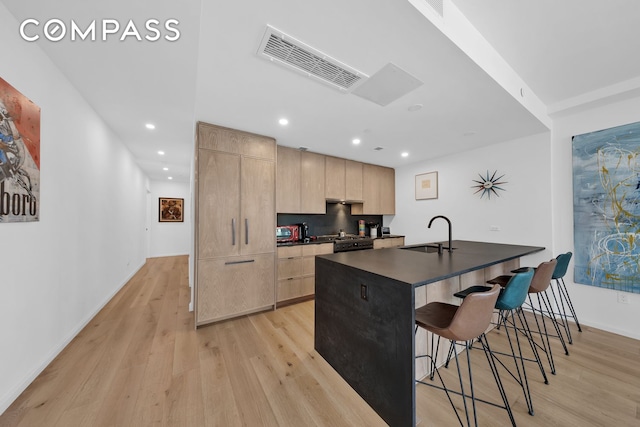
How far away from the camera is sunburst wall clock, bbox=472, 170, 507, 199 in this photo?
347cm

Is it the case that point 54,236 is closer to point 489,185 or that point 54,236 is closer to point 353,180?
point 353,180

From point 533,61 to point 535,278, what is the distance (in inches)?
75.9

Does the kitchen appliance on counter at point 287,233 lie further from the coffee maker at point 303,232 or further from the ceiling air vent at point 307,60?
the ceiling air vent at point 307,60

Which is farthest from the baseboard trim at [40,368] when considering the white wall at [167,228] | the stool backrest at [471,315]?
the white wall at [167,228]

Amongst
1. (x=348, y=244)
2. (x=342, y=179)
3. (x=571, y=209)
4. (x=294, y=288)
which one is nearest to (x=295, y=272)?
(x=294, y=288)

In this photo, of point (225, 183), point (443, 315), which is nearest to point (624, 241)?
point (443, 315)

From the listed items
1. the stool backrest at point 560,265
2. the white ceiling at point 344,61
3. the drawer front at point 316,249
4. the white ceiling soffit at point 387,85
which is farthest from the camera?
the drawer front at point 316,249

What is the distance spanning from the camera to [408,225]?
15.9 feet

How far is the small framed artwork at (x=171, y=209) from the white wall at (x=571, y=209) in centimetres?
923

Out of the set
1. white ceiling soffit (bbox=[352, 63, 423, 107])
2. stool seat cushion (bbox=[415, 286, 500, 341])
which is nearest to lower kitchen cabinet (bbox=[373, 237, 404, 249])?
white ceiling soffit (bbox=[352, 63, 423, 107])

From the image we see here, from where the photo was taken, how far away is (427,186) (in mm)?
4484

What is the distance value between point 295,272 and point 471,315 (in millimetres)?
2545

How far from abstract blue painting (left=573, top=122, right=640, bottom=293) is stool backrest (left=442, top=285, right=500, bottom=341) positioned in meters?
2.50

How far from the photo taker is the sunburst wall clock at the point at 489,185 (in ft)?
11.4
